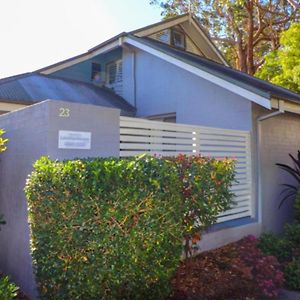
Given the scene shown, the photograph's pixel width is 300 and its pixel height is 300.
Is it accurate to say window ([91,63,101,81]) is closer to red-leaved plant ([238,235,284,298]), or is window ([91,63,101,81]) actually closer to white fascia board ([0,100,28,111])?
white fascia board ([0,100,28,111])

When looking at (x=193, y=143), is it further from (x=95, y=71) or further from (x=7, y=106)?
(x=95, y=71)

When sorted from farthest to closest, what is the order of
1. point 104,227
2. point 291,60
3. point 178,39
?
point 178,39 → point 291,60 → point 104,227

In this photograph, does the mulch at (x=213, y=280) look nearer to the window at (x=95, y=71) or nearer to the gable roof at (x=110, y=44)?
the gable roof at (x=110, y=44)

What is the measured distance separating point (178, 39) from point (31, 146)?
37.5ft

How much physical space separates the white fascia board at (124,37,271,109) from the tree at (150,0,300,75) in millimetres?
11372

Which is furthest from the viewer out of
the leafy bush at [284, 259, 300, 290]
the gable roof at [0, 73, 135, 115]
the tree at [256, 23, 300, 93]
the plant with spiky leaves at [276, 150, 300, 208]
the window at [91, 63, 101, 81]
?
the tree at [256, 23, 300, 93]

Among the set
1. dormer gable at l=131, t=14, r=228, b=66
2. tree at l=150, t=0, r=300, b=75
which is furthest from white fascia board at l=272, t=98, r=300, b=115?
tree at l=150, t=0, r=300, b=75

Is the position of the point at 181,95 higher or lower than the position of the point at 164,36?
lower

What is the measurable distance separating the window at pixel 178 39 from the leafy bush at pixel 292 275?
1074 cm

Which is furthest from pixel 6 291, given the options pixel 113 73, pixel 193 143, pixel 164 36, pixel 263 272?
pixel 164 36

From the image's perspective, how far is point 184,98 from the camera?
1016 cm

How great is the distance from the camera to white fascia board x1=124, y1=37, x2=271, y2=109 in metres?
7.70

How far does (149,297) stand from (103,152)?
2186 mm

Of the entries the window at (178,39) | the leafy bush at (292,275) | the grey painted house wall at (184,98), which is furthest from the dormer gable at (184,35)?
the leafy bush at (292,275)
